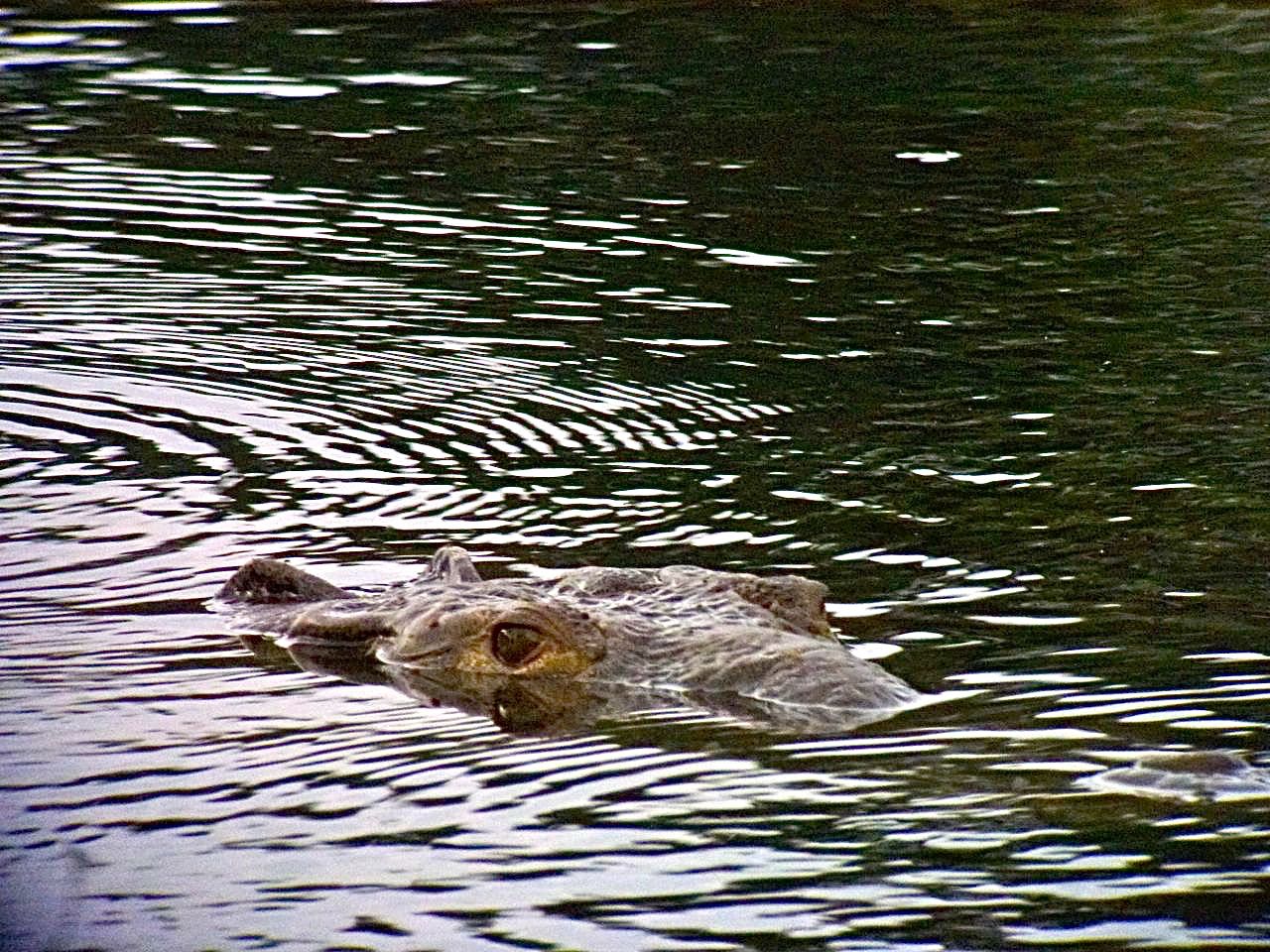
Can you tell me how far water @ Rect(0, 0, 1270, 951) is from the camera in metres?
6.16

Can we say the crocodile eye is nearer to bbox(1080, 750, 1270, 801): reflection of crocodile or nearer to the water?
the water

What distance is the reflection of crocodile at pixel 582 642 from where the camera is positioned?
7.36 m

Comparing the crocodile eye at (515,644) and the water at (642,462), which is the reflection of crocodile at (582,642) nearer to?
the crocodile eye at (515,644)

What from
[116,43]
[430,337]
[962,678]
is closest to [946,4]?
[116,43]

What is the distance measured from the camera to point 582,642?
25.2 feet

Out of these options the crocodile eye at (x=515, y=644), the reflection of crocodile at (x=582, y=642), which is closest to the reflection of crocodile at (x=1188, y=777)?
the reflection of crocodile at (x=582, y=642)

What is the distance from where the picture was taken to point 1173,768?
664 centimetres

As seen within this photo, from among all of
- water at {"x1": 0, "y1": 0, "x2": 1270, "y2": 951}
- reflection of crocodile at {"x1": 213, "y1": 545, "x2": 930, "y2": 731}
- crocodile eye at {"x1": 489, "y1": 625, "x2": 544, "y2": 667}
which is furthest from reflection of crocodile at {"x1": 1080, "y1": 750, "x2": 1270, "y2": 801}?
crocodile eye at {"x1": 489, "y1": 625, "x2": 544, "y2": 667}

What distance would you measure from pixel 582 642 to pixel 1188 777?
6.21ft

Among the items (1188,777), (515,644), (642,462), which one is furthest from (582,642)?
(642,462)

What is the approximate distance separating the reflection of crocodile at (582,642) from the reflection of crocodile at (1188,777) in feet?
2.62

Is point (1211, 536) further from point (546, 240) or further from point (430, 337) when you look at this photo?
point (546, 240)

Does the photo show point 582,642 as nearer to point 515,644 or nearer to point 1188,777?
point 515,644

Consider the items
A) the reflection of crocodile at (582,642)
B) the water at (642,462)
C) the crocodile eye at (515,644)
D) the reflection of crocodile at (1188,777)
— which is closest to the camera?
the water at (642,462)
